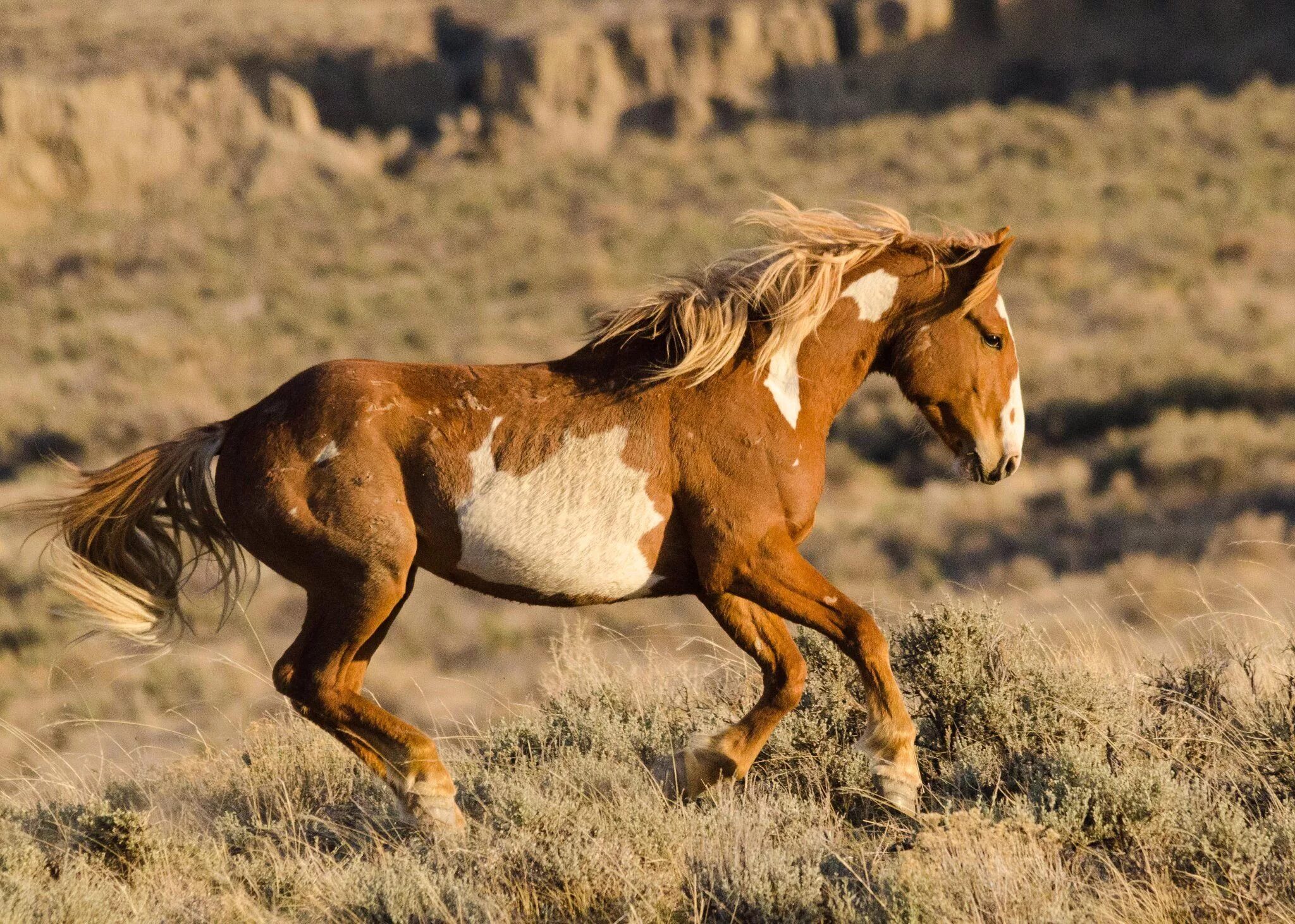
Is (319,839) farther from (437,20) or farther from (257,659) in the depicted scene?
(437,20)

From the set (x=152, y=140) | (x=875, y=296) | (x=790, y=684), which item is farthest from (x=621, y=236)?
(x=790, y=684)

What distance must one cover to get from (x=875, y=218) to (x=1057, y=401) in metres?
18.4

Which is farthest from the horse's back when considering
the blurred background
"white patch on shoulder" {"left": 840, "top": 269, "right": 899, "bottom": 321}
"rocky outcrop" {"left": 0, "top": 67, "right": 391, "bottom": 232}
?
"rocky outcrop" {"left": 0, "top": 67, "right": 391, "bottom": 232}

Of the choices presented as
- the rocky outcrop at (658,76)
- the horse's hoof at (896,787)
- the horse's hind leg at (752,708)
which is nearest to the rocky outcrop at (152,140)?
the rocky outcrop at (658,76)

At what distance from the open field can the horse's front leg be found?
0.79ft

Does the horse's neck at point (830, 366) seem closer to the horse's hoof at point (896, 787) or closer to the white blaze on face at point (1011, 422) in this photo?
the white blaze on face at point (1011, 422)

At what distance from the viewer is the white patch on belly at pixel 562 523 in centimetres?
450

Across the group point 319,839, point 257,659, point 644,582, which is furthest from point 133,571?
point 257,659

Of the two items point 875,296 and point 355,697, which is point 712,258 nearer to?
point 875,296

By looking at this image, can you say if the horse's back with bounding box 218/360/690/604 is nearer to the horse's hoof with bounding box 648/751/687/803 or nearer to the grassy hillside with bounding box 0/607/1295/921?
the horse's hoof with bounding box 648/751/687/803

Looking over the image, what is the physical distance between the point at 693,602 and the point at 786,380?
11.5 m

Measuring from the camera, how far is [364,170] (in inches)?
1625

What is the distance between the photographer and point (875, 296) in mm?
4902

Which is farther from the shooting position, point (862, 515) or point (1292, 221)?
point (1292, 221)
